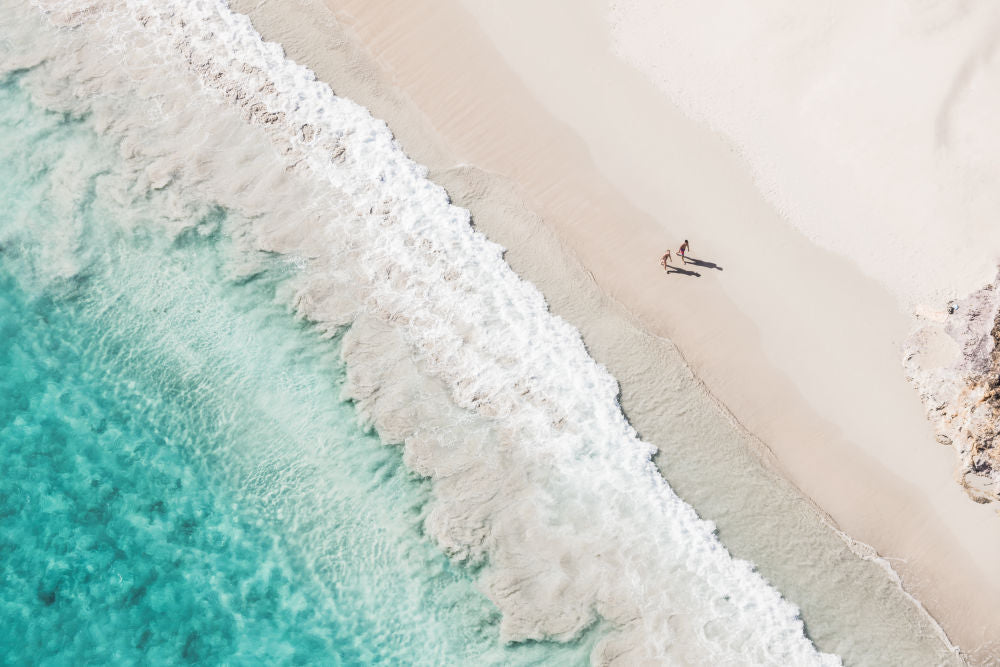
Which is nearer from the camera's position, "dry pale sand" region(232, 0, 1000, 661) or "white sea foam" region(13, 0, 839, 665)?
"white sea foam" region(13, 0, 839, 665)

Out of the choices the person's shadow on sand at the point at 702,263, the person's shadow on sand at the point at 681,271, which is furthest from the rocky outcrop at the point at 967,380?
the person's shadow on sand at the point at 681,271

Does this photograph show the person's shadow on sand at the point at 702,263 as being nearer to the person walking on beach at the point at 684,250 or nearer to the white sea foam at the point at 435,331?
the person walking on beach at the point at 684,250

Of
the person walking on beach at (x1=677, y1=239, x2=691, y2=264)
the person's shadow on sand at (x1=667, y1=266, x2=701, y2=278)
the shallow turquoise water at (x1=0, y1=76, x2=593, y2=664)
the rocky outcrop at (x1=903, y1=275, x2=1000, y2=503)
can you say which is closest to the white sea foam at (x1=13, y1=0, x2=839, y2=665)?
the shallow turquoise water at (x1=0, y1=76, x2=593, y2=664)

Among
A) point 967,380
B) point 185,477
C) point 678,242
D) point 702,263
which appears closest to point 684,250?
point 678,242

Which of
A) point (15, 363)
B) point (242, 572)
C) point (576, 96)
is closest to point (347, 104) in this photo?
point (576, 96)

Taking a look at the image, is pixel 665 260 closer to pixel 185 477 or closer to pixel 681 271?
pixel 681 271

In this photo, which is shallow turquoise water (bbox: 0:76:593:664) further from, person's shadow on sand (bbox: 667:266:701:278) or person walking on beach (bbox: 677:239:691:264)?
person walking on beach (bbox: 677:239:691:264)
